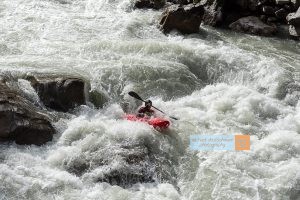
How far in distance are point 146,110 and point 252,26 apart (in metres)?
5.80

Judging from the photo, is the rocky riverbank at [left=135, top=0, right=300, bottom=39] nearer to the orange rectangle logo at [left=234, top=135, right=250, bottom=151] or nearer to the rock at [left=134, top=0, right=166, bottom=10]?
the rock at [left=134, top=0, right=166, bottom=10]

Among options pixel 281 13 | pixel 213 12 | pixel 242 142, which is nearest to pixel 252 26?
pixel 281 13

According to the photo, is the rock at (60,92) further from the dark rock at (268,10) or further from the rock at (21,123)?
the dark rock at (268,10)

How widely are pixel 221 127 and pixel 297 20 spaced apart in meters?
5.60

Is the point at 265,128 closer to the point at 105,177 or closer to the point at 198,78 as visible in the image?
the point at 198,78

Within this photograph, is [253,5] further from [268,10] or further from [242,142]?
[242,142]

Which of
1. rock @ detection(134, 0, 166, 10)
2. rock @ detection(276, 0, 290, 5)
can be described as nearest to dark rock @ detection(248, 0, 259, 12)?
rock @ detection(276, 0, 290, 5)

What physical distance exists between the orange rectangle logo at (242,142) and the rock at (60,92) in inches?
125

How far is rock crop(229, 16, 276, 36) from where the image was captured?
509 inches

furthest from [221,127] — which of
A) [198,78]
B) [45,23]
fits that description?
[45,23]

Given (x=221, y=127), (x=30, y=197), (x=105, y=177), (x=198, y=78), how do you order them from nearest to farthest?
(x=30, y=197) < (x=105, y=177) < (x=221, y=127) < (x=198, y=78)

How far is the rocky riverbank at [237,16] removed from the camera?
12625 mm

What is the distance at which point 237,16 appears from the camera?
13.8 metres

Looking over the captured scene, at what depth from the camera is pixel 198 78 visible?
10.5 metres
